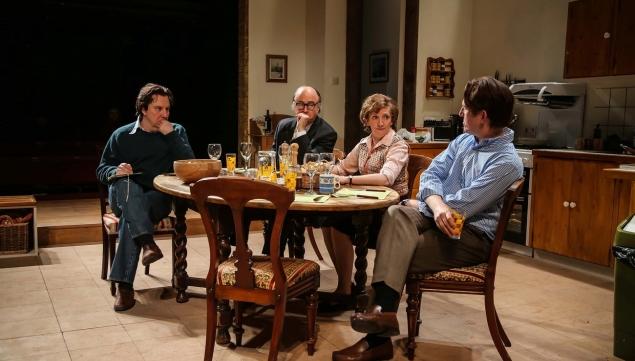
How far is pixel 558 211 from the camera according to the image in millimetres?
4406

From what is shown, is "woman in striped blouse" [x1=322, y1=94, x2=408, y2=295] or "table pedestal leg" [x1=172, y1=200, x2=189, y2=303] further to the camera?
"table pedestal leg" [x1=172, y1=200, x2=189, y2=303]

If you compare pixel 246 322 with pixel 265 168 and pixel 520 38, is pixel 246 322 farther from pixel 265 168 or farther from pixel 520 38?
pixel 520 38

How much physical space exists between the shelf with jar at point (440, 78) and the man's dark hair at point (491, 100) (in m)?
3.78

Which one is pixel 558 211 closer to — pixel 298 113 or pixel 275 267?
pixel 298 113

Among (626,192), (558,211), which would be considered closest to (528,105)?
(558,211)

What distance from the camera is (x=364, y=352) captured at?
8.15 feet

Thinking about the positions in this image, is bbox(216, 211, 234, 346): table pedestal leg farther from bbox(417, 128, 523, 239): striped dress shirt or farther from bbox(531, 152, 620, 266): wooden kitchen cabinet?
bbox(531, 152, 620, 266): wooden kitchen cabinet

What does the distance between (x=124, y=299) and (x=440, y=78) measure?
419cm

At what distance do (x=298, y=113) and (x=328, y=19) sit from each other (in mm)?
3402

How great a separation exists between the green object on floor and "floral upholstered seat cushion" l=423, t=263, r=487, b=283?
2.06 ft

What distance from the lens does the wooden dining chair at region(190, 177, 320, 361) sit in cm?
217

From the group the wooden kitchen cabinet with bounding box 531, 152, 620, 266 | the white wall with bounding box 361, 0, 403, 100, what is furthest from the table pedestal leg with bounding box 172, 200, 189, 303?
the white wall with bounding box 361, 0, 403, 100

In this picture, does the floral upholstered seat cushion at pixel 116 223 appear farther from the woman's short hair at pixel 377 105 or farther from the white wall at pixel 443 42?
the white wall at pixel 443 42

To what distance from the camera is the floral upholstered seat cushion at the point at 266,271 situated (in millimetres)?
2354
